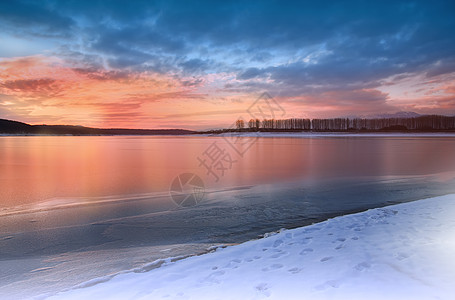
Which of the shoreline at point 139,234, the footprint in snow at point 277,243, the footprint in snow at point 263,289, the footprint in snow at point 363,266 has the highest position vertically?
the footprint in snow at point 363,266

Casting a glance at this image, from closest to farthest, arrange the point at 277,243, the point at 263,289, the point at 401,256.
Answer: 1. the point at 263,289
2. the point at 401,256
3. the point at 277,243

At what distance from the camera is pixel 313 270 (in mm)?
3199

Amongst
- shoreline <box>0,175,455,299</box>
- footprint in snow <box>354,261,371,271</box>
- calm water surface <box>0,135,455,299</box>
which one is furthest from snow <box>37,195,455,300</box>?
calm water surface <box>0,135,455,299</box>

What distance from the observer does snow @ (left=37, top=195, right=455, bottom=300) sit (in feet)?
8.98

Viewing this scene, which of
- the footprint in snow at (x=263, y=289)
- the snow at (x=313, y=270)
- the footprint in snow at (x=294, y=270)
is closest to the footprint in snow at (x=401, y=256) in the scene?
the snow at (x=313, y=270)

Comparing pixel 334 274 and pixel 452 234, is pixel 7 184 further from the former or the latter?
pixel 452 234

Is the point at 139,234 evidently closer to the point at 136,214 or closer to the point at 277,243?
the point at 136,214

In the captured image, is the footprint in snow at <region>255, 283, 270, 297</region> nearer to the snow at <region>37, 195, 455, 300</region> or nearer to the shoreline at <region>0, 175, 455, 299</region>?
the snow at <region>37, 195, 455, 300</region>

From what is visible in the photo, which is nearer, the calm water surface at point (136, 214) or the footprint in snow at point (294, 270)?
the footprint in snow at point (294, 270)

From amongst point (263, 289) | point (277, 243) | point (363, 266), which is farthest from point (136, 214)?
point (363, 266)

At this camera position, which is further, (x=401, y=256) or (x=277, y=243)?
(x=277, y=243)

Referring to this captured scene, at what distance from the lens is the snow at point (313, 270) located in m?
2.74

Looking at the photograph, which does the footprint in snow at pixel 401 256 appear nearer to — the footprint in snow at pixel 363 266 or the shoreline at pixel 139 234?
the footprint in snow at pixel 363 266

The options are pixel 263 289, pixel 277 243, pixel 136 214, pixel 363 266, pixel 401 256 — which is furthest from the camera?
pixel 136 214
